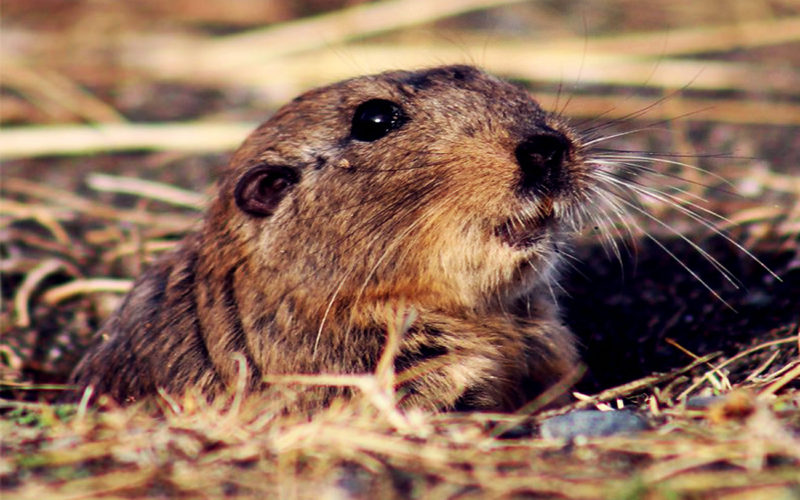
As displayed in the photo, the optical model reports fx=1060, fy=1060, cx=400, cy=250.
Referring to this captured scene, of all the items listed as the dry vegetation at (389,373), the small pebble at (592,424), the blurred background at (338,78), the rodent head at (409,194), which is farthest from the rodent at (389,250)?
the blurred background at (338,78)

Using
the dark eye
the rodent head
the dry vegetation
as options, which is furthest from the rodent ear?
the dry vegetation

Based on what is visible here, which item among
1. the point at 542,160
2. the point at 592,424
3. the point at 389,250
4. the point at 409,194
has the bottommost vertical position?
the point at 592,424

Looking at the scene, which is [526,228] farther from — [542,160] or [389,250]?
[389,250]

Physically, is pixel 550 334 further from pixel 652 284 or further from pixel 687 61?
pixel 687 61

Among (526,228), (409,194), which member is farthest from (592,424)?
(409,194)

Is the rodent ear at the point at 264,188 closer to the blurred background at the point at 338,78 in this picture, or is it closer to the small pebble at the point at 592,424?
the blurred background at the point at 338,78

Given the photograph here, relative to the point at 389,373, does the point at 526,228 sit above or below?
above

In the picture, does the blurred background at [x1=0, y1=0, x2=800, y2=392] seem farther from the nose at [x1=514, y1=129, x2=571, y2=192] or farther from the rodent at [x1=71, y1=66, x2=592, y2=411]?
the nose at [x1=514, y1=129, x2=571, y2=192]
